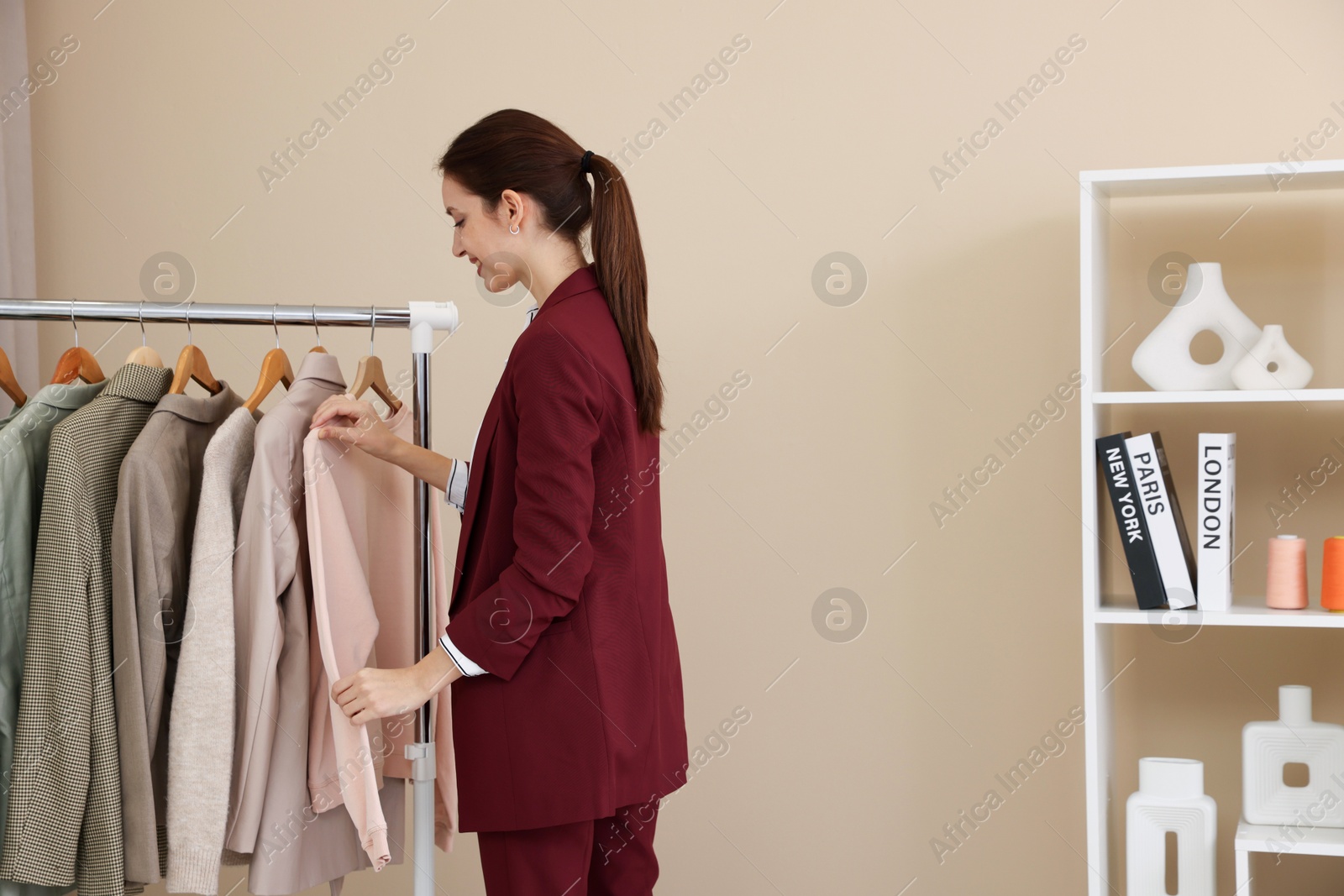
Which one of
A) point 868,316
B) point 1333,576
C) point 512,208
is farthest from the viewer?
point 868,316

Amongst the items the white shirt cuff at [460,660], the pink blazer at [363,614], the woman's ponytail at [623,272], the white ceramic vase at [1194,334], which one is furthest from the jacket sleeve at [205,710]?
the white ceramic vase at [1194,334]

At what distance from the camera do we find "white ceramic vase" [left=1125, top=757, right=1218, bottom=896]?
5.72 ft

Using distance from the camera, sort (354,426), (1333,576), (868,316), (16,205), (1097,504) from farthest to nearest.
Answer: (16,205) → (868,316) → (1097,504) → (1333,576) → (354,426)

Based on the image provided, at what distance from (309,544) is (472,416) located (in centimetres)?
93

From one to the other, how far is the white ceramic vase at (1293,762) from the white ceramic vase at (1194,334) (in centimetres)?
53

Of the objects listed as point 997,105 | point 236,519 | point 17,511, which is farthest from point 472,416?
point 997,105

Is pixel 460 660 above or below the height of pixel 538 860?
above

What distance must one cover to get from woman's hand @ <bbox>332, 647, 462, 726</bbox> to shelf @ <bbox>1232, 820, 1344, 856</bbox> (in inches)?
50.2

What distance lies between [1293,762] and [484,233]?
153cm

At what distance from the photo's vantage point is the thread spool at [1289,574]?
1777mm

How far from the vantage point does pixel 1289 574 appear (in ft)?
5.84

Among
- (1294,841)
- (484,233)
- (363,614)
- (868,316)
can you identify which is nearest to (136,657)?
(363,614)

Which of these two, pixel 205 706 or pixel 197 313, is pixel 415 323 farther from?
pixel 205 706

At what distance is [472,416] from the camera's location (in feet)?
7.69
